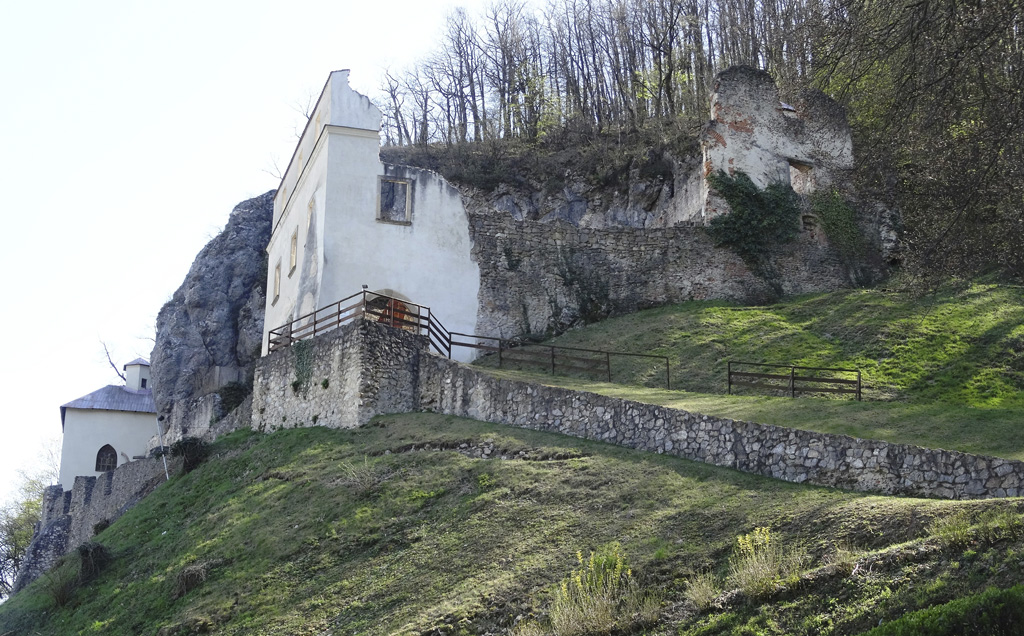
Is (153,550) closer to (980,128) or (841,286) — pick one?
(980,128)

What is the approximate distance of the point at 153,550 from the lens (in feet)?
71.2

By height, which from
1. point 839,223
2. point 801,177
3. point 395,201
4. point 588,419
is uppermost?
point 801,177

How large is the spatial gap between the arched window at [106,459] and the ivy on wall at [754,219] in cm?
2841

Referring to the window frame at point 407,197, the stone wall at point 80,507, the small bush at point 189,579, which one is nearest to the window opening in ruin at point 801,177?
the window frame at point 407,197

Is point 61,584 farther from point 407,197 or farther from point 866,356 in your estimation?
point 866,356

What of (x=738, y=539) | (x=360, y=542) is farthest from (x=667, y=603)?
Answer: (x=360, y=542)

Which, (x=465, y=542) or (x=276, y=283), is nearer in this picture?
(x=465, y=542)

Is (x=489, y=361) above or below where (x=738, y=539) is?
above

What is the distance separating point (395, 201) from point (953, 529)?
20972 millimetres

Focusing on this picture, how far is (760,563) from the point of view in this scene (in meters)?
12.5

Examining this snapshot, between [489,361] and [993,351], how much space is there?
1226 cm

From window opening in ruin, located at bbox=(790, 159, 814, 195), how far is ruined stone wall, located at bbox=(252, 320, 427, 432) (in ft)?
50.8

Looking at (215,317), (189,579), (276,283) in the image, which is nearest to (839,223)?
(276,283)

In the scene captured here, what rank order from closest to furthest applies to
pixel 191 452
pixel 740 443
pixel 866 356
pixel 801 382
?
pixel 740 443 < pixel 801 382 < pixel 866 356 < pixel 191 452
